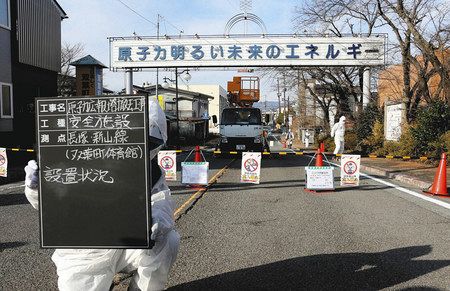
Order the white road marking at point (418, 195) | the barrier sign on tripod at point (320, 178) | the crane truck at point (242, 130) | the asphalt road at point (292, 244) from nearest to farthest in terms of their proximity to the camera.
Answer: the asphalt road at point (292, 244) → the white road marking at point (418, 195) → the barrier sign on tripod at point (320, 178) → the crane truck at point (242, 130)

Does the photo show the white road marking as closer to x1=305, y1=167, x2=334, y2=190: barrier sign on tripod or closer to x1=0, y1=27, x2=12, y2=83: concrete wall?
x1=305, y1=167, x2=334, y2=190: barrier sign on tripod

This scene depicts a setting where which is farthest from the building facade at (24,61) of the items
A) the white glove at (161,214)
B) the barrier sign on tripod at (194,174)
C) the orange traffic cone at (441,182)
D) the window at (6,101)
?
the white glove at (161,214)

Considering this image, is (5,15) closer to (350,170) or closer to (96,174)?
(350,170)

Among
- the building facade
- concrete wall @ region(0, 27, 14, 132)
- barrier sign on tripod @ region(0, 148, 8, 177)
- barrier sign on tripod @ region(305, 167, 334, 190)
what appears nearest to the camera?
barrier sign on tripod @ region(305, 167, 334, 190)

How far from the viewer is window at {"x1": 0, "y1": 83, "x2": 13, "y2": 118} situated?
16673 mm

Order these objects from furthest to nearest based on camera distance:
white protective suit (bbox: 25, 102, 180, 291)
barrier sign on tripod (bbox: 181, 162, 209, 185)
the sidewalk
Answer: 1. the sidewalk
2. barrier sign on tripod (bbox: 181, 162, 209, 185)
3. white protective suit (bbox: 25, 102, 180, 291)

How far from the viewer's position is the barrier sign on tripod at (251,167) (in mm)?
11203

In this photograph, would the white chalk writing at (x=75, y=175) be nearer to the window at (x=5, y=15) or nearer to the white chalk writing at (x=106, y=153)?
the white chalk writing at (x=106, y=153)

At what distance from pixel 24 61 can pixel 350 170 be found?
13486mm

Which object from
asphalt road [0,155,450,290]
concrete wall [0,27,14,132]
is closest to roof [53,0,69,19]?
concrete wall [0,27,14,132]

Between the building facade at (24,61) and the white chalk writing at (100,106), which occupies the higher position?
the building facade at (24,61)

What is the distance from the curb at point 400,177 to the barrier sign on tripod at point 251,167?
406cm

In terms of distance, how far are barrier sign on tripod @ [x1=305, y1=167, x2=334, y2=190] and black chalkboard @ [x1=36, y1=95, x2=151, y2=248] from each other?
296 inches

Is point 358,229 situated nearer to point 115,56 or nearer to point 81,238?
point 81,238
